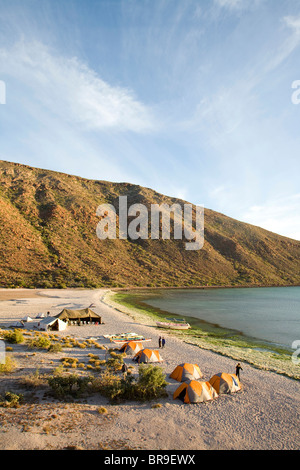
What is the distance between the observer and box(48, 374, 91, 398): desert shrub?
42.7 feet

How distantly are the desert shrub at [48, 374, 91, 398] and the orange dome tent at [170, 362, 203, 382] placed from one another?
508 cm

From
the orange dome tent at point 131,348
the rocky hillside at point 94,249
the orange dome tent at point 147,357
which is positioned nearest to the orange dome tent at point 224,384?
the orange dome tent at point 147,357

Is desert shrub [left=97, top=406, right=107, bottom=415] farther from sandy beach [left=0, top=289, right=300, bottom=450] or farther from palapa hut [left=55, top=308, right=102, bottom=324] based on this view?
palapa hut [left=55, top=308, right=102, bottom=324]

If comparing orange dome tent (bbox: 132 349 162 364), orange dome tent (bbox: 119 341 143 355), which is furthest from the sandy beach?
orange dome tent (bbox: 119 341 143 355)

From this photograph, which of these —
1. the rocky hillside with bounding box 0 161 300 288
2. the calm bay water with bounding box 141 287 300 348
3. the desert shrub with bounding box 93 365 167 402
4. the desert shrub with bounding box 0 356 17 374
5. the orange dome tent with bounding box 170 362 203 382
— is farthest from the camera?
the rocky hillside with bounding box 0 161 300 288

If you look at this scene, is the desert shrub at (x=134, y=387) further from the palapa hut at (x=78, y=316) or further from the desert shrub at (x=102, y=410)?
the palapa hut at (x=78, y=316)

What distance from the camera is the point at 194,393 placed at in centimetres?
1334

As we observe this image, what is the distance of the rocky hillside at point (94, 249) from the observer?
68.1 metres

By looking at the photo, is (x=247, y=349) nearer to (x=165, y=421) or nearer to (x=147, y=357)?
(x=147, y=357)

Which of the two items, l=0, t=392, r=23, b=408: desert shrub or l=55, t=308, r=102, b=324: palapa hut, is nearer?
l=0, t=392, r=23, b=408: desert shrub

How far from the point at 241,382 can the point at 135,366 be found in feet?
21.8

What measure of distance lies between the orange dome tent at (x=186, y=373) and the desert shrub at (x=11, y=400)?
8.20m

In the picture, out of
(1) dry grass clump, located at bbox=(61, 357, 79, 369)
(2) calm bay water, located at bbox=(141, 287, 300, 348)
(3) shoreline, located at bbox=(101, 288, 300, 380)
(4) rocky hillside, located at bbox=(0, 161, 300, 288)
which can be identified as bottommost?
(2) calm bay water, located at bbox=(141, 287, 300, 348)

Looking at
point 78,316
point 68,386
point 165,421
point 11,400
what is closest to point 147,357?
point 68,386
